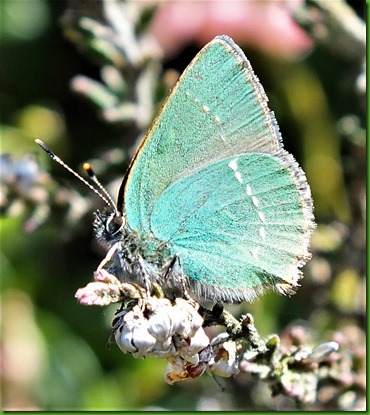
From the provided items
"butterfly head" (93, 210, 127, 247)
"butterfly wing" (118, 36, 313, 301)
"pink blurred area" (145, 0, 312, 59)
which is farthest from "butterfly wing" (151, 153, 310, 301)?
"pink blurred area" (145, 0, 312, 59)

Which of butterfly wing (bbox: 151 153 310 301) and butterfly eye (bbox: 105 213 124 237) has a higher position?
butterfly eye (bbox: 105 213 124 237)

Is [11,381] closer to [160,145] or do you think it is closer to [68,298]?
[68,298]

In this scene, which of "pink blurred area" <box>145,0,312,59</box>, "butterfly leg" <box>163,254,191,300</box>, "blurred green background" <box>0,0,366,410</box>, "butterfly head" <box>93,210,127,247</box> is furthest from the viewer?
"pink blurred area" <box>145,0,312,59</box>

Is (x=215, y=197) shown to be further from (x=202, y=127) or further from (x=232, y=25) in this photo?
(x=232, y=25)

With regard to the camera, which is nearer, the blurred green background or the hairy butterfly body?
the hairy butterfly body

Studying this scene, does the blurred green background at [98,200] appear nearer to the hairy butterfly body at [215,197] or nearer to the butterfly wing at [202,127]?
the hairy butterfly body at [215,197]

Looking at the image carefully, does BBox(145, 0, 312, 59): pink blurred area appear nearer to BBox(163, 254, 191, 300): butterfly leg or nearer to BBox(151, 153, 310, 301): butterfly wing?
BBox(151, 153, 310, 301): butterfly wing
